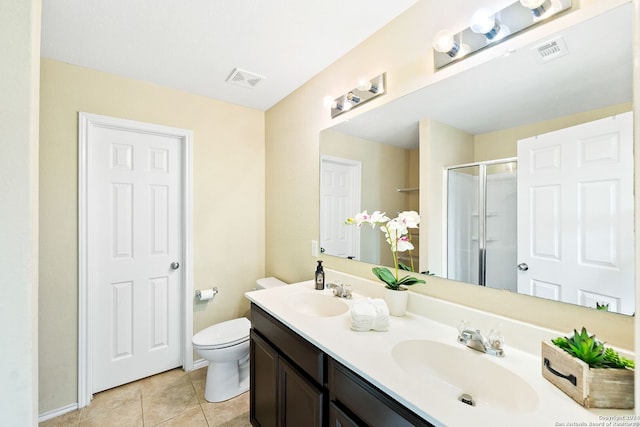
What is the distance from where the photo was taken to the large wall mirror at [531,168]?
2.70 feet

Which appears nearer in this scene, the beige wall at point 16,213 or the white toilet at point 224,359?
the beige wall at point 16,213

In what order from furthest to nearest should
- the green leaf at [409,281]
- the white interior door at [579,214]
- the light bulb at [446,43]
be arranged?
the green leaf at [409,281] → the light bulb at [446,43] → the white interior door at [579,214]

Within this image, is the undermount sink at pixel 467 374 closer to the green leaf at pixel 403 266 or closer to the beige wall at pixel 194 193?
the green leaf at pixel 403 266

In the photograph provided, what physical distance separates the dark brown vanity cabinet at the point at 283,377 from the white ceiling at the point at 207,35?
1.61 metres

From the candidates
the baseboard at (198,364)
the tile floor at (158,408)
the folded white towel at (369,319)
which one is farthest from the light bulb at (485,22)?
the baseboard at (198,364)

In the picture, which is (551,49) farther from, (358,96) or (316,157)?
(316,157)

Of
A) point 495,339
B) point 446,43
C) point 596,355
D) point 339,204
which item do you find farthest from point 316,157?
point 596,355

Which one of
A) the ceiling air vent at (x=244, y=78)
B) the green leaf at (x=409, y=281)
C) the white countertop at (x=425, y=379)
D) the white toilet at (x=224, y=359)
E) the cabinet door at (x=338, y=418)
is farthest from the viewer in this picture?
the ceiling air vent at (x=244, y=78)

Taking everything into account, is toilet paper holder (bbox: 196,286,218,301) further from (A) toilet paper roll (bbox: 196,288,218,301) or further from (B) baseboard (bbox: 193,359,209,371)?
(B) baseboard (bbox: 193,359,209,371)

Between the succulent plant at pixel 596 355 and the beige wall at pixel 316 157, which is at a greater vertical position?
the beige wall at pixel 316 157

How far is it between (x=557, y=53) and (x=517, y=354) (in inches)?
41.7

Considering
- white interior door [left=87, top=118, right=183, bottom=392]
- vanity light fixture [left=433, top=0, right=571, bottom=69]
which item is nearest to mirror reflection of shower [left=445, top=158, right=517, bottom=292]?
vanity light fixture [left=433, top=0, right=571, bottom=69]

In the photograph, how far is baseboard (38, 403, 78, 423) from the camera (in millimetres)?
1746

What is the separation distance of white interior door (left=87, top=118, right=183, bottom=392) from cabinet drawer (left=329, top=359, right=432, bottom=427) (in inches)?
72.3
